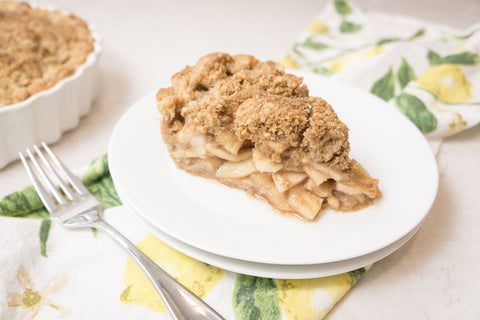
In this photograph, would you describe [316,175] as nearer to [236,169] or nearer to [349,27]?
[236,169]

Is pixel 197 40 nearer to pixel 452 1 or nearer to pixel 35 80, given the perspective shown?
pixel 35 80

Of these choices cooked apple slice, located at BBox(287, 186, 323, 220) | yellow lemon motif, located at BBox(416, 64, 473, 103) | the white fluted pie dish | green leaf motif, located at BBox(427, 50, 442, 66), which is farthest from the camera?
green leaf motif, located at BBox(427, 50, 442, 66)

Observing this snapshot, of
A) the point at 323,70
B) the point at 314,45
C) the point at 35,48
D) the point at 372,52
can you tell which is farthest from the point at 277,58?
the point at 35,48

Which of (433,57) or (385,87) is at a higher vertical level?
(433,57)

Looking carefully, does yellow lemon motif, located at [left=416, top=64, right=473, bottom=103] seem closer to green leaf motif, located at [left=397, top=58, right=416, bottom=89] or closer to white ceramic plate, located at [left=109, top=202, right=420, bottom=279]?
green leaf motif, located at [left=397, top=58, right=416, bottom=89]

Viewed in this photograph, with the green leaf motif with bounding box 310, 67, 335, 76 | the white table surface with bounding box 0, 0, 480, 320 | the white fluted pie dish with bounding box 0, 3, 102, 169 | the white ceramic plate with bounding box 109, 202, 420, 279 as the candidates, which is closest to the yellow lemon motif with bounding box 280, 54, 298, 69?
the green leaf motif with bounding box 310, 67, 335, 76

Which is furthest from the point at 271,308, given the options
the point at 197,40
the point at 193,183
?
the point at 197,40
